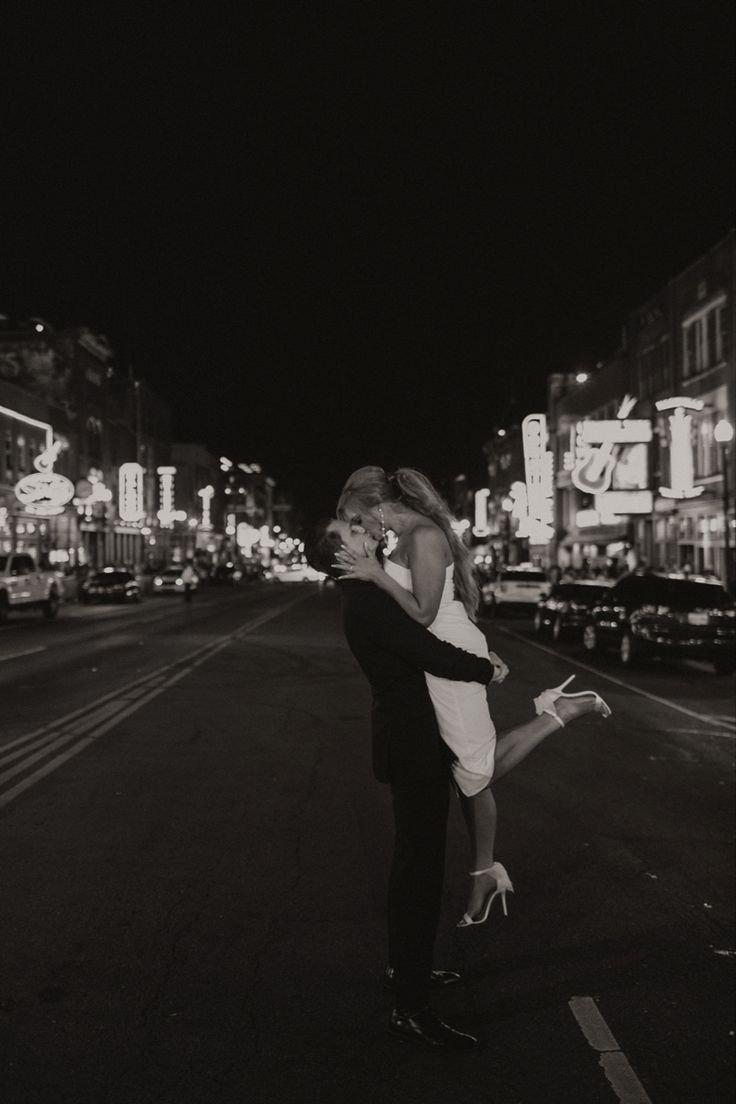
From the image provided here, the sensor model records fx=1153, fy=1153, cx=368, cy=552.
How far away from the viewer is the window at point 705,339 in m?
38.6

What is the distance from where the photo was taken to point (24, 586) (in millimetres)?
34812

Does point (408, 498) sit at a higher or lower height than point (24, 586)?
higher

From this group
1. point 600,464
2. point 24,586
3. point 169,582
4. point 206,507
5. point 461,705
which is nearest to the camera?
point 461,705

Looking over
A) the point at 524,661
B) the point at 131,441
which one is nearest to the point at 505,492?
the point at 131,441

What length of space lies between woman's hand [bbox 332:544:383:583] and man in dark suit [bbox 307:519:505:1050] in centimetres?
5

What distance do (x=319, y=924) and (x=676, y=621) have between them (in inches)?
599

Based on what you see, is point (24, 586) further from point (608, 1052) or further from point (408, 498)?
point (608, 1052)

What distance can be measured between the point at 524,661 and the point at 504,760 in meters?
17.2

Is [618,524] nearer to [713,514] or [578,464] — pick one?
[578,464]

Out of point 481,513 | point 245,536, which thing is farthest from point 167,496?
point 245,536

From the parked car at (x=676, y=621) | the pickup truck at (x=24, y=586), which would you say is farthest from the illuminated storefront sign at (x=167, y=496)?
the parked car at (x=676, y=621)

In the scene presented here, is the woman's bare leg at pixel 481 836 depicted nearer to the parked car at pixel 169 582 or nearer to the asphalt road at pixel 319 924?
the asphalt road at pixel 319 924

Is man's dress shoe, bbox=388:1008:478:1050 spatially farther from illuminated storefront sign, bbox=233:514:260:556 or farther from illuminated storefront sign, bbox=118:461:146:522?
illuminated storefront sign, bbox=233:514:260:556

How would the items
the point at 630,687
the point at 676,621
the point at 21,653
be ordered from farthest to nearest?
the point at 21,653 < the point at 676,621 < the point at 630,687
